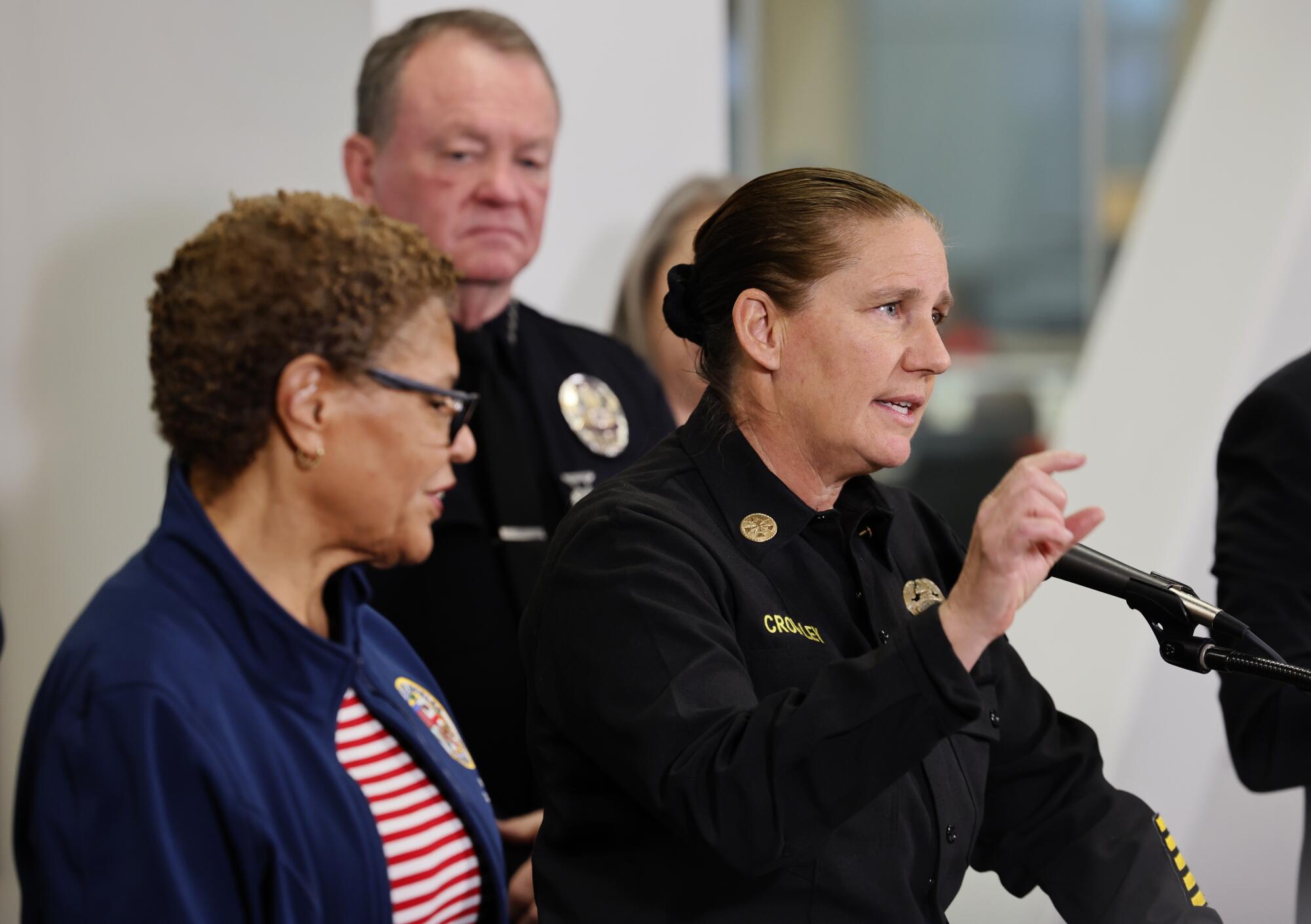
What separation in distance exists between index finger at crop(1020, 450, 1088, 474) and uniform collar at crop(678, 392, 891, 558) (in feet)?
0.89

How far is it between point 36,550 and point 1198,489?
208 centimetres

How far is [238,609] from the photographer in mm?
1445

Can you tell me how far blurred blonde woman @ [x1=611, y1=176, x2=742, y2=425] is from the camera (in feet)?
9.52

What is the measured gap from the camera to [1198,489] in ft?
8.95

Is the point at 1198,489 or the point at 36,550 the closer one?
the point at 36,550

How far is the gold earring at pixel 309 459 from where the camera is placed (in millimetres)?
1479

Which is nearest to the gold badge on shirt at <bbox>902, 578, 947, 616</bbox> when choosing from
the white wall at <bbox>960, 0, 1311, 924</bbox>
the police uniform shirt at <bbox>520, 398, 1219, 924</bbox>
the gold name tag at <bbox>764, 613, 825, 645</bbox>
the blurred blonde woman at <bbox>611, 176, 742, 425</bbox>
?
the police uniform shirt at <bbox>520, 398, 1219, 924</bbox>

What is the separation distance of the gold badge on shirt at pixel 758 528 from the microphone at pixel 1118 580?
26 cm

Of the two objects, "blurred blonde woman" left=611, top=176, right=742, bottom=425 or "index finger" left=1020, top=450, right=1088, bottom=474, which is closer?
"index finger" left=1020, top=450, right=1088, bottom=474

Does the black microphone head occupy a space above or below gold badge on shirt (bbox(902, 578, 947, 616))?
above

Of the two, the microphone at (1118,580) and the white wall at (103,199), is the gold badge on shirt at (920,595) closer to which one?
the microphone at (1118,580)

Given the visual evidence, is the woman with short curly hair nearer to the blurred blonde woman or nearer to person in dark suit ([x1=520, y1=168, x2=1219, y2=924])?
person in dark suit ([x1=520, y1=168, x2=1219, y2=924])

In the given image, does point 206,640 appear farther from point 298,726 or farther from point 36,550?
point 36,550

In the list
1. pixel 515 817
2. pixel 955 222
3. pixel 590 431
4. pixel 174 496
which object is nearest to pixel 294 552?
pixel 174 496
